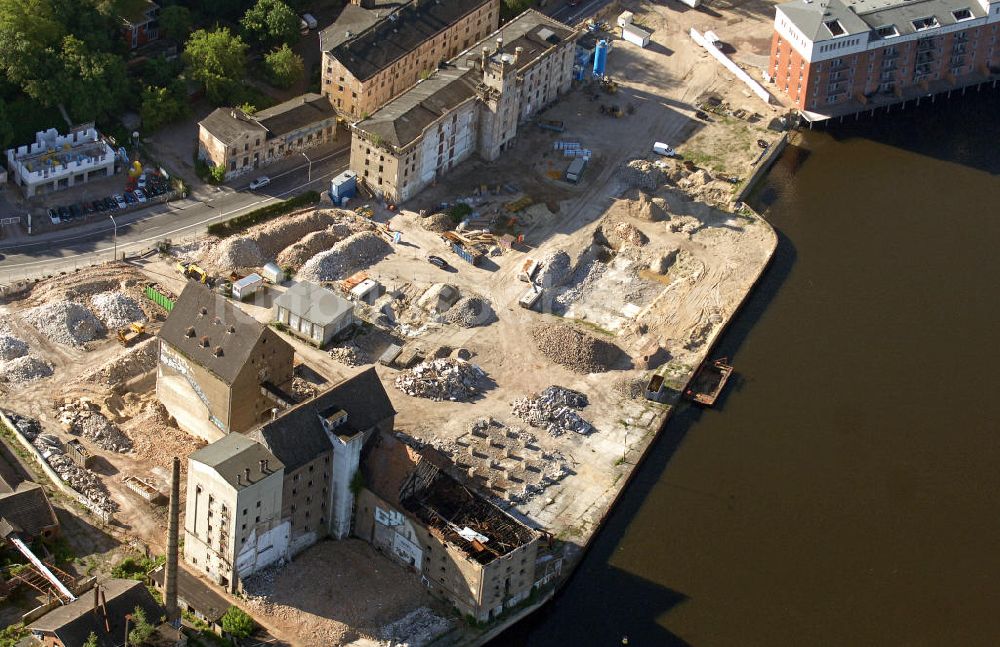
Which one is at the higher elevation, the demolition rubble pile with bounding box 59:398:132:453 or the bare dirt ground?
the demolition rubble pile with bounding box 59:398:132:453

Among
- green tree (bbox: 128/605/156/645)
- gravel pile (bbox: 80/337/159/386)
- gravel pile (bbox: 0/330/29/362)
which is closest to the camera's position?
green tree (bbox: 128/605/156/645)

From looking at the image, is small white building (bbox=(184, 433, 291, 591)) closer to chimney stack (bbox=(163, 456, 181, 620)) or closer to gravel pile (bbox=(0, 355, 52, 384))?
chimney stack (bbox=(163, 456, 181, 620))

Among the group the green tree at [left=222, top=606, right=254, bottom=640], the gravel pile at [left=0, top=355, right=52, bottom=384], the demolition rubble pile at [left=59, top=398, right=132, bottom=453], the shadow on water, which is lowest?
the shadow on water

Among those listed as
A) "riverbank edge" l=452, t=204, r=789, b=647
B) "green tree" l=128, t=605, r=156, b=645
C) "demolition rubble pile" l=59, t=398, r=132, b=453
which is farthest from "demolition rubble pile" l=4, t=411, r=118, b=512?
"riverbank edge" l=452, t=204, r=789, b=647

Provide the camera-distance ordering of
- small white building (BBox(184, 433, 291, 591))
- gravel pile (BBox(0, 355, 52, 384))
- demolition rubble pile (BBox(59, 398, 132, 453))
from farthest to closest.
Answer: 1. gravel pile (BBox(0, 355, 52, 384))
2. demolition rubble pile (BBox(59, 398, 132, 453))
3. small white building (BBox(184, 433, 291, 591))

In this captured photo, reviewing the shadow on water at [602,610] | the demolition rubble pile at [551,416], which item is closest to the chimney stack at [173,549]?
the shadow on water at [602,610]

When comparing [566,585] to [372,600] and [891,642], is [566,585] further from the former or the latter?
[891,642]
